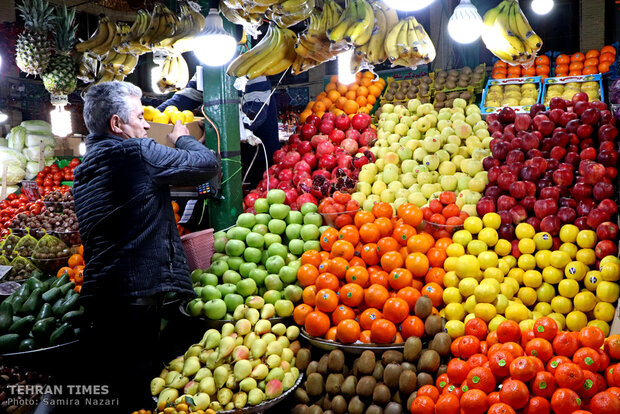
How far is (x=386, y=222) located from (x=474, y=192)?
2.34 feet

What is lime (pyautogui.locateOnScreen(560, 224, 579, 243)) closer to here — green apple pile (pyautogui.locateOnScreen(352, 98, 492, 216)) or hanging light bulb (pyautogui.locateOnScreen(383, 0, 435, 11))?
green apple pile (pyautogui.locateOnScreen(352, 98, 492, 216))

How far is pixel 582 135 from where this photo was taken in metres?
3.16

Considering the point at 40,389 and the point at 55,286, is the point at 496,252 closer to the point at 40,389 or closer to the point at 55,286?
the point at 55,286

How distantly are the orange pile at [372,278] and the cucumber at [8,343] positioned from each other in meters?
1.67

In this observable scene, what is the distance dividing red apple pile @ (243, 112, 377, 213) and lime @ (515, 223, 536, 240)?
136cm

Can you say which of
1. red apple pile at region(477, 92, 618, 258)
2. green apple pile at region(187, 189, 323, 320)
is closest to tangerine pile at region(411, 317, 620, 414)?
red apple pile at region(477, 92, 618, 258)

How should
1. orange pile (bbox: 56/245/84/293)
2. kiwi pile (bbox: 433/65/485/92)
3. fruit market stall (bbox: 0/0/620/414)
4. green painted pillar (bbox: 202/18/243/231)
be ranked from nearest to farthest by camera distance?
fruit market stall (bbox: 0/0/620/414) < orange pile (bbox: 56/245/84/293) < green painted pillar (bbox: 202/18/243/231) < kiwi pile (bbox: 433/65/485/92)

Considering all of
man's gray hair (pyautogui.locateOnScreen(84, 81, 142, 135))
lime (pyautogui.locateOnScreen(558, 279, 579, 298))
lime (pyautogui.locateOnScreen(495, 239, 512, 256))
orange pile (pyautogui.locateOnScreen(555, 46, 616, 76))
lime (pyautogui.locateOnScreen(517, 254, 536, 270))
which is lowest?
lime (pyautogui.locateOnScreen(558, 279, 579, 298))

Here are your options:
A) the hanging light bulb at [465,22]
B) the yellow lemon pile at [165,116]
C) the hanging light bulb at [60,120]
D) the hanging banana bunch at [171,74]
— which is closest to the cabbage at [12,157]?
the hanging light bulb at [60,120]

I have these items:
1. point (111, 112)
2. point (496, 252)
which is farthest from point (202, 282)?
point (496, 252)

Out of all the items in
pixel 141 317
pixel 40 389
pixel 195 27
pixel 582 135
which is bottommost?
pixel 40 389

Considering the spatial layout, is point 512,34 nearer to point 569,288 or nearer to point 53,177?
point 569,288

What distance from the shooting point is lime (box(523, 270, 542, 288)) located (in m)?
2.69

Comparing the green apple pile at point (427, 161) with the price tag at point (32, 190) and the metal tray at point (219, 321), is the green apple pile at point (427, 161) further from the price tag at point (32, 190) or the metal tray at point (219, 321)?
the price tag at point (32, 190)
